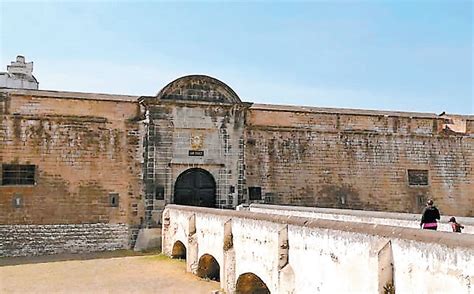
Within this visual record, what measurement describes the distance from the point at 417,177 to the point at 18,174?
14.6 m

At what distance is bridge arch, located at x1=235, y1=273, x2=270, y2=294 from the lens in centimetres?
1050

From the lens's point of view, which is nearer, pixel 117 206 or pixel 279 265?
pixel 279 265

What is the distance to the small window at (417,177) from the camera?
69.7ft

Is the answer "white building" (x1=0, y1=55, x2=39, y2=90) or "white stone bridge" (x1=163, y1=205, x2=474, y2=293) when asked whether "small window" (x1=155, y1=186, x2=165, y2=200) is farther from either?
"white building" (x1=0, y1=55, x2=39, y2=90)

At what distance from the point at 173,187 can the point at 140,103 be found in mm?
2974

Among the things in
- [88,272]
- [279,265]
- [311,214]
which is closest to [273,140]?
[311,214]

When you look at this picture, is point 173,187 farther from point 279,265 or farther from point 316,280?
point 316,280

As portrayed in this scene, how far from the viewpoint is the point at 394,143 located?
21.2 meters

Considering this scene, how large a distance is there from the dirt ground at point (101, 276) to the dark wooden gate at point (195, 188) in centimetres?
268

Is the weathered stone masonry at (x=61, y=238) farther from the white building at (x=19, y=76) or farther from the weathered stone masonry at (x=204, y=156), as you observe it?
the white building at (x=19, y=76)

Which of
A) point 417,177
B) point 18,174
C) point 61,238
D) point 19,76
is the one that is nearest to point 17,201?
point 18,174

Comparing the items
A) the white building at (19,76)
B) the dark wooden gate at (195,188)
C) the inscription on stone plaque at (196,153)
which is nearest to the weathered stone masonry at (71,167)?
the dark wooden gate at (195,188)

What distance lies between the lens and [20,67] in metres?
26.2

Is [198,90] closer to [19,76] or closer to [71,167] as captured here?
[71,167]
